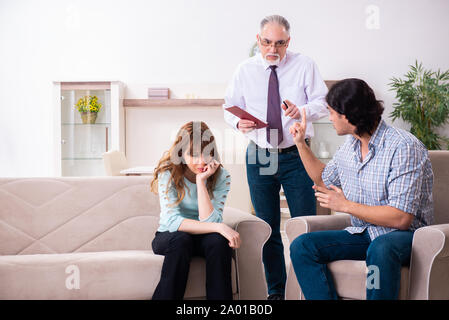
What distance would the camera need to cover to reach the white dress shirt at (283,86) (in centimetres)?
233

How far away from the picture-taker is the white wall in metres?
5.03

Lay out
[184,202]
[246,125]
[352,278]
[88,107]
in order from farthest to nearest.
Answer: [88,107] → [246,125] → [184,202] → [352,278]

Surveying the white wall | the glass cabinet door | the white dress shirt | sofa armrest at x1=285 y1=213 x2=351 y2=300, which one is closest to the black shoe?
sofa armrest at x1=285 y1=213 x2=351 y2=300

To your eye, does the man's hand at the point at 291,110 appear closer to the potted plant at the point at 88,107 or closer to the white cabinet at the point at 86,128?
the white cabinet at the point at 86,128

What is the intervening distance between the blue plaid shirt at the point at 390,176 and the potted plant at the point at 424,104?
128 inches

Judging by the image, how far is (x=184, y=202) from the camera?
2.01 metres

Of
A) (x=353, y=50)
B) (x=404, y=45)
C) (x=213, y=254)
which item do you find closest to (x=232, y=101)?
(x=213, y=254)

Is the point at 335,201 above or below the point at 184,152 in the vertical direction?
below

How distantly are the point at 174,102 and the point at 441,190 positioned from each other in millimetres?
3281

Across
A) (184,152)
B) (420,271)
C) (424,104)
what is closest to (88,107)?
(184,152)

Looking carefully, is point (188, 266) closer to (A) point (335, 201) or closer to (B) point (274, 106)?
(A) point (335, 201)

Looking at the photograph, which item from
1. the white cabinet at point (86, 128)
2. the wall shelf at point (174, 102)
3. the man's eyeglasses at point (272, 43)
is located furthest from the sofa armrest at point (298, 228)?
the white cabinet at point (86, 128)

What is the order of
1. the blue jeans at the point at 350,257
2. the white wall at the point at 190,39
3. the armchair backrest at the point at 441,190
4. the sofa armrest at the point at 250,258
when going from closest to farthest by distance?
the blue jeans at the point at 350,257
the sofa armrest at the point at 250,258
the armchair backrest at the point at 441,190
the white wall at the point at 190,39

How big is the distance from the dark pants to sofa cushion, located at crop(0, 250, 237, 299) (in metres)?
0.08
